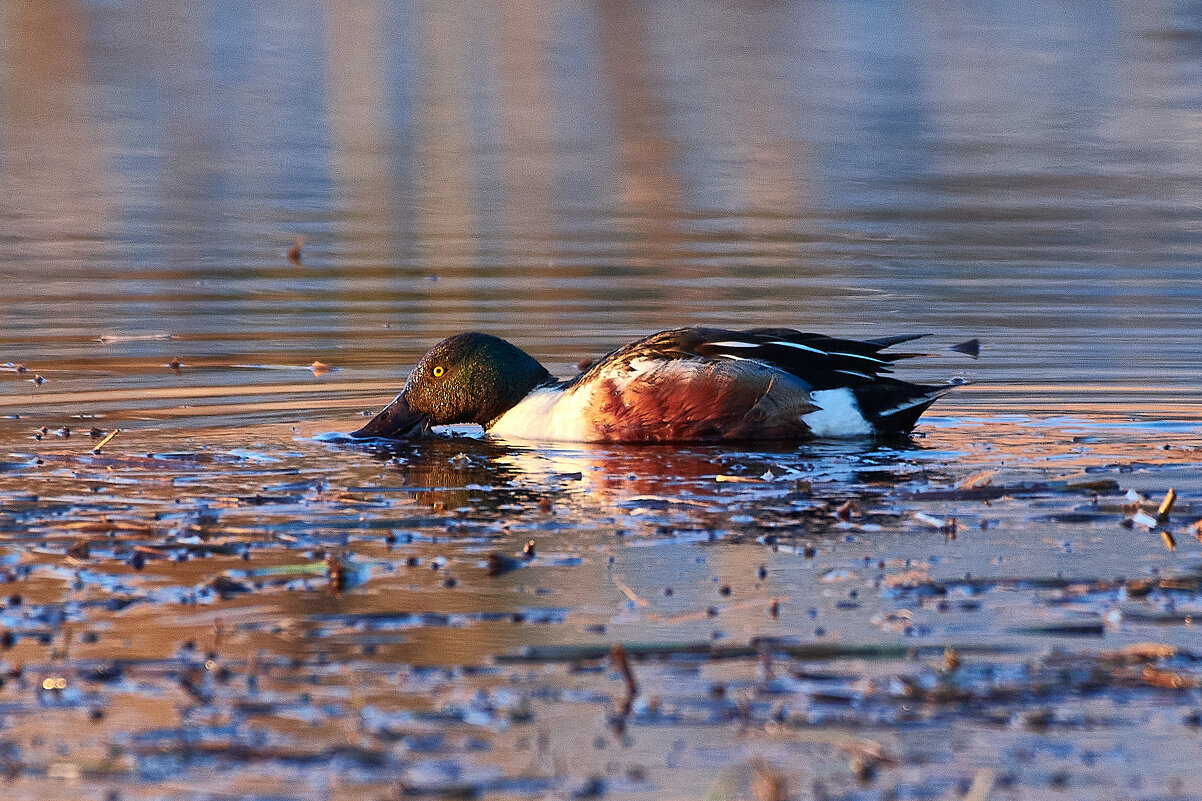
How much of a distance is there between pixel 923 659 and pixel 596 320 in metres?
7.00

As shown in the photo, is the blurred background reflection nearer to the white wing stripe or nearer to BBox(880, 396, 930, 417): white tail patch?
BBox(880, 396, 930, 417): white tail patch

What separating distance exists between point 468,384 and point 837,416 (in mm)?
1758

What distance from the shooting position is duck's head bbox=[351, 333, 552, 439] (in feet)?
28.2

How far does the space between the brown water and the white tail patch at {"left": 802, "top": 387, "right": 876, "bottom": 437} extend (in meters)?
0.24

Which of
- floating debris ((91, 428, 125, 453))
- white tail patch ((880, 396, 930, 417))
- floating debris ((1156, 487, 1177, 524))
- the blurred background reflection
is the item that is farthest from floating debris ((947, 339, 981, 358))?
floating debris ((91, 428, 125, 453))

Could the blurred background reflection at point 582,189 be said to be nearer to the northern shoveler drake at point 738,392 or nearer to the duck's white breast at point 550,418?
the northern shoveler drake at point 738,392

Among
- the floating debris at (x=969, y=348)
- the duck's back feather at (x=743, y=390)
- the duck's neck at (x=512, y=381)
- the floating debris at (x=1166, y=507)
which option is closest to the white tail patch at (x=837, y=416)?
the duck's back feather at (x=743, y=390)

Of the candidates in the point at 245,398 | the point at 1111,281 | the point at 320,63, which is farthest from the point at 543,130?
the point at 245,398

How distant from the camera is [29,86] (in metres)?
28.6

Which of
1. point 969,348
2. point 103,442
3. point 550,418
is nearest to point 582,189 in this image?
point 969,348

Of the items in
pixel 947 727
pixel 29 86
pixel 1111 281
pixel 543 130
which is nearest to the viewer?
pixel 947 727

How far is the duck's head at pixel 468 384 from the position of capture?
859 cm

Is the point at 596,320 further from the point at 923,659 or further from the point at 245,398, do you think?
the point at 923,659

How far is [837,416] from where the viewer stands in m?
8.05
